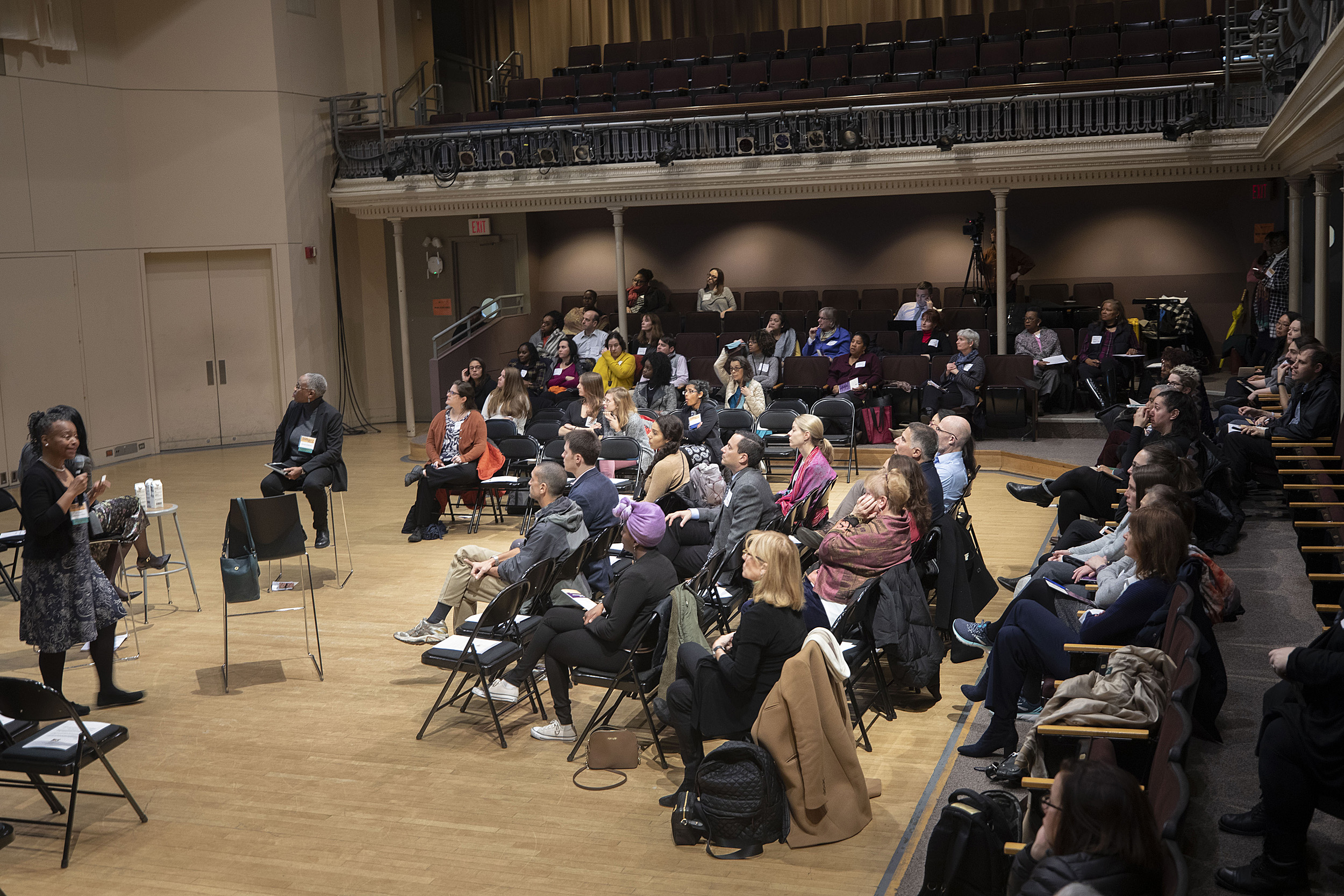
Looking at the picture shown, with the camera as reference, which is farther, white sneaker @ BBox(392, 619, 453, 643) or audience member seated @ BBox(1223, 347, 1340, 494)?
audience member seated @ BBox(1223, 347, 1340, 494)

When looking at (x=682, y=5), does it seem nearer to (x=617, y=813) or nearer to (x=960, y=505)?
(x=960, y=505)

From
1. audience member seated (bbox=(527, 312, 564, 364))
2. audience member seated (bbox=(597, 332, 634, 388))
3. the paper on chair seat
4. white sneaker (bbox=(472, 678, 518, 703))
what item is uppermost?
audience member seated (bbox=(527, 312, 564, 364))

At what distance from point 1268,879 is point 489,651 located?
10.9 ft

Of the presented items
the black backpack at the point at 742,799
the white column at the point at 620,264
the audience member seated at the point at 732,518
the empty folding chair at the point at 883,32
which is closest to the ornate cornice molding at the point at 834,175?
the white column at the point at 620,264

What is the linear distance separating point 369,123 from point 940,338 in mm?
8713

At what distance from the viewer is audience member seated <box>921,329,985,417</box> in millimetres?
11703

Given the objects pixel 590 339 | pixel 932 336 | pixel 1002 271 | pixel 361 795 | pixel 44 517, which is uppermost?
pixel 1002 271

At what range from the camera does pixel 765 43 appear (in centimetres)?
1666

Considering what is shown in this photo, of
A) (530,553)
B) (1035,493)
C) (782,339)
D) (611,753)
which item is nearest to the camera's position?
(611,753)

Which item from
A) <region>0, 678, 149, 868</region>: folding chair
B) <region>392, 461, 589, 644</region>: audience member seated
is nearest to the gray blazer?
<region>392, 461, 589, 644</region>: audience member seated

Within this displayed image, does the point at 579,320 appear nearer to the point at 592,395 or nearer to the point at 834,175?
the point at 834,175

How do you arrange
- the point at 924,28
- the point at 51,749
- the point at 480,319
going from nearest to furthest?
the point at 51,749, the point at 924,28, the point at 480,319

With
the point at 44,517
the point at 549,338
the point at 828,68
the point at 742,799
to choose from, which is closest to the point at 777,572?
the point at 742,799

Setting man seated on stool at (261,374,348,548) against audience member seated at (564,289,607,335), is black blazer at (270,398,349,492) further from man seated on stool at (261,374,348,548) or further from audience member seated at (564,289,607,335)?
audience member seated at (564,289,607,335)
